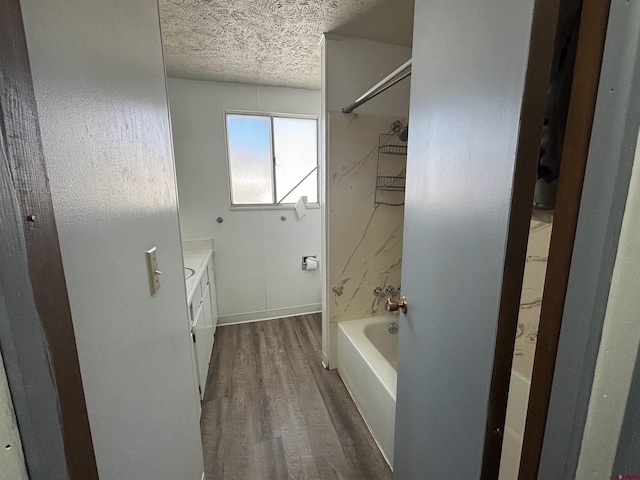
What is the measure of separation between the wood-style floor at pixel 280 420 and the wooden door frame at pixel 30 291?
1.48 metres

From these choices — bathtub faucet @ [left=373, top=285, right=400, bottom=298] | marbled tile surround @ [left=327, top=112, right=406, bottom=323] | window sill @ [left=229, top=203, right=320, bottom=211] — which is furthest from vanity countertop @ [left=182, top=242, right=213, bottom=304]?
bathtub faucet @ [left=373, top=285, right=400, bottom=298]

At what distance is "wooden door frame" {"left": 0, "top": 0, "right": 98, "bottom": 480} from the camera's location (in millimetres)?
295

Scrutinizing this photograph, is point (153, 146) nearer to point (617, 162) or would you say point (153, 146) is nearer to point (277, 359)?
point (617, 162)

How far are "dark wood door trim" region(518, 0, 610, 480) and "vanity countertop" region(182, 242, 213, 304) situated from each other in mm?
1512

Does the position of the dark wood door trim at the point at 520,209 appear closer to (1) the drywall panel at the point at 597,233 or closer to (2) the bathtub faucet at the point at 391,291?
(1) the drywall panel at the point at 597,233

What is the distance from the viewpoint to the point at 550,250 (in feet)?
1.77

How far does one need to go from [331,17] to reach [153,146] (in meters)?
1.47

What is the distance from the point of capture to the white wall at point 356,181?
1968mm

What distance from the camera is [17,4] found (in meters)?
0.30

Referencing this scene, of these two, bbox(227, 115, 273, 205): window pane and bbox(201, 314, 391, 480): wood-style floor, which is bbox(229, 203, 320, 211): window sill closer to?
bbox(227, 115, 273, 205): window pane

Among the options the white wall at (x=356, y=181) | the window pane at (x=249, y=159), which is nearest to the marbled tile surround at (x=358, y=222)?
the white wall at (x=356, y=181)

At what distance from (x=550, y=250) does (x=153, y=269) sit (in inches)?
38.9

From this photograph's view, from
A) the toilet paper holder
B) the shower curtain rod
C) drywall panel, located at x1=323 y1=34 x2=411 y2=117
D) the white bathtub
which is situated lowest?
the white bathtub

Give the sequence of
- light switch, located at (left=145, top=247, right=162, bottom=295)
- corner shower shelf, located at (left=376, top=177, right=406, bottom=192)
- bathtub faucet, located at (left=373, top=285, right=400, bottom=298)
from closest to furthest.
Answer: light switch, located at (left=145, top=247, right=162, bottom=295), corner shower shelf, located at (left=376, top=177, right=406, bottom=192), bathtub faucet, located at (left=373, top=285, right=400, bottom=298)
